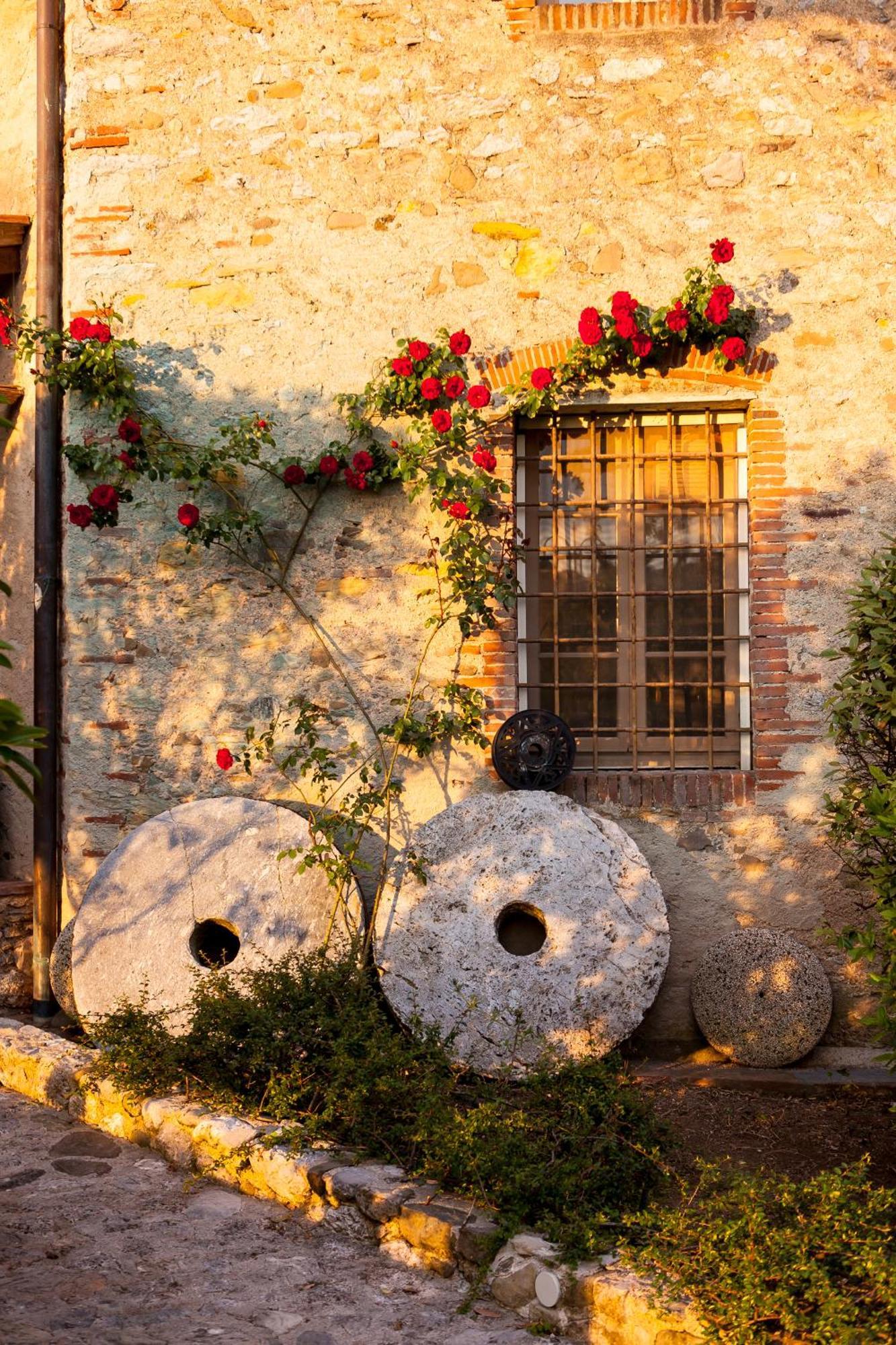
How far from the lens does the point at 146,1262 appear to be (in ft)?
10.5

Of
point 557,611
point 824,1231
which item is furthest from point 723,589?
point 824,1231

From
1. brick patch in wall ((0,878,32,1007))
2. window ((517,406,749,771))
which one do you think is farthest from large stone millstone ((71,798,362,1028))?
window ((517,406,749,771))

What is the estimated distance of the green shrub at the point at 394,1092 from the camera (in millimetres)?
3180

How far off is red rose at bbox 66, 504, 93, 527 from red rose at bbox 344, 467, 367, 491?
45.1 inches

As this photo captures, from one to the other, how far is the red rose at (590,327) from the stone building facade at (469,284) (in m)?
0.22

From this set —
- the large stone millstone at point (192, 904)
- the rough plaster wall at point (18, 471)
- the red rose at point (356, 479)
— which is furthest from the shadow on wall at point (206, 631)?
the rough plaster wall at point (18, 471)

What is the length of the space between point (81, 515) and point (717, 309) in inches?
112

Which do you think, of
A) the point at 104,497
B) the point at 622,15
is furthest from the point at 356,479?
the point at 622,15

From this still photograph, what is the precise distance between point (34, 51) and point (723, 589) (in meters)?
4.17

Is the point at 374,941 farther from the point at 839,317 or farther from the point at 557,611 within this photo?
the point at 839,317

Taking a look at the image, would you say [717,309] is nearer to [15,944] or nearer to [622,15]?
[622,15]

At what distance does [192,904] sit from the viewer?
5.04 m

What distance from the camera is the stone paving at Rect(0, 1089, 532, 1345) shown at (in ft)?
9.30

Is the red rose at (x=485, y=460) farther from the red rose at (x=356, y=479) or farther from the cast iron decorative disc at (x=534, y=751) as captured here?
the cast iron decorative disc at (x=534, y=751)
